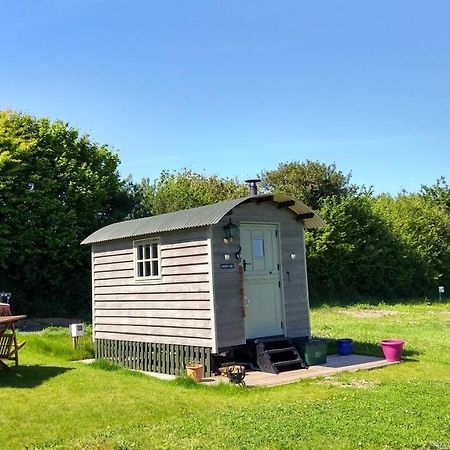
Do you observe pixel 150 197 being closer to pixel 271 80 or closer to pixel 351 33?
pixel 271 80

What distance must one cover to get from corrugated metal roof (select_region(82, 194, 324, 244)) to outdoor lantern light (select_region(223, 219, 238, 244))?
34 cm

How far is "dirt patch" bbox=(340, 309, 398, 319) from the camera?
18.9 m

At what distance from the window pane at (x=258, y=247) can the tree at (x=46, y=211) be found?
11262 mm

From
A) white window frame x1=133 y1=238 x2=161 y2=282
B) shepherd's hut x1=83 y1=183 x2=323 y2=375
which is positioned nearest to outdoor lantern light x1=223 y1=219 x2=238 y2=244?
shepherd's hut x1=83 y1=183 x2=323 y2=375

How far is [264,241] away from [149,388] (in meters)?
3.48

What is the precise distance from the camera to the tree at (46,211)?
61.9ft

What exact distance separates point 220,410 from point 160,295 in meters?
3.69

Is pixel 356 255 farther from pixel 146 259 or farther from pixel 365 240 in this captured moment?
pixel 146 259

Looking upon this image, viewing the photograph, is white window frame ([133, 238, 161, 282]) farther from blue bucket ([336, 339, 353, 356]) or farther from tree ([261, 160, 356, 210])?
tree ([261, 160, 356, 210])

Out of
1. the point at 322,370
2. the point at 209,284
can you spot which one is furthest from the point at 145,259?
the point at 322,370

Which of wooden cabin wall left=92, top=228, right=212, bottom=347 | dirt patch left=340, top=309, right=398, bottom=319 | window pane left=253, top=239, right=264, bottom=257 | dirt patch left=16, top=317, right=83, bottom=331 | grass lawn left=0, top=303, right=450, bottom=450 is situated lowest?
grass lawn left=0, top=303, right=450, bottom=450

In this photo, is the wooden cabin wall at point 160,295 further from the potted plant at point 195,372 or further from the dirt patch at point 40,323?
the dirt patch at point 40,323

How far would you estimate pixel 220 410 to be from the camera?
21.4ft

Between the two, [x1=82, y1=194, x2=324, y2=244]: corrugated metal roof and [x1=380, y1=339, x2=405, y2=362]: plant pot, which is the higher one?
[x1=82, y1=194, x2=324, y2=244]: corrugated metal roof
